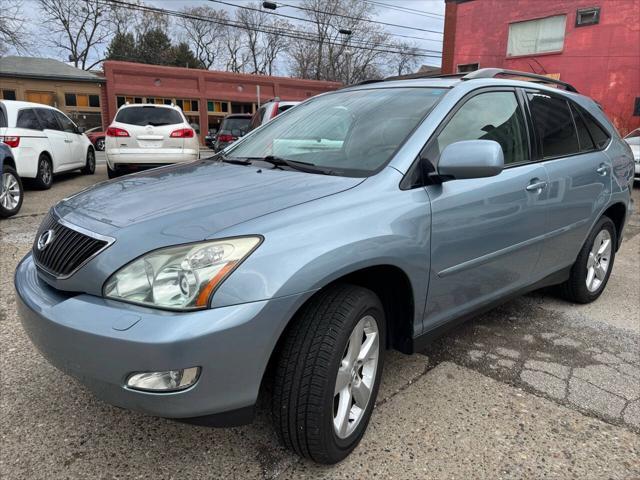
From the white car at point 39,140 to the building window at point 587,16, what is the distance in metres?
17.6

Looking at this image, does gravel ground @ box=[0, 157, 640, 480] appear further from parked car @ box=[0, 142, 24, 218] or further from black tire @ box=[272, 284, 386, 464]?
parked car @ box=[0, 142, 24, 218]

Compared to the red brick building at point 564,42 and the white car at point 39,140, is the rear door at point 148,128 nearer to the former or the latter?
the white car at point 39,140

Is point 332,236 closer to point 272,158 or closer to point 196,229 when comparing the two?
point 196,229

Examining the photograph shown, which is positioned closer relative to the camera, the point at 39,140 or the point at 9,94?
the point at 39,140

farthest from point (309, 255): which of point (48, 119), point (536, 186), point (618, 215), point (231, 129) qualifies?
point (231, 129)

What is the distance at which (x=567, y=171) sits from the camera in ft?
10.7

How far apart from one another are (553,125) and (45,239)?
3095mm

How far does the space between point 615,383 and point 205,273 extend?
243 cm

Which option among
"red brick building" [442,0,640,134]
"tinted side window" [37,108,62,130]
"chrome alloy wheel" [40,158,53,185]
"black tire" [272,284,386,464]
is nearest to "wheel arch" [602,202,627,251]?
"black tire" [272,284,386,464]

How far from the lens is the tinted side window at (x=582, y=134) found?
3.59 metres

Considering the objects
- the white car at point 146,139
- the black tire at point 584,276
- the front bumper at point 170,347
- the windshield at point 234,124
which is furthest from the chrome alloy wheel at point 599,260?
the windshield at point 234,124

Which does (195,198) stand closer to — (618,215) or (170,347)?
(170,347)

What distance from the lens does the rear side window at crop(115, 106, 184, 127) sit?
9.27 meters

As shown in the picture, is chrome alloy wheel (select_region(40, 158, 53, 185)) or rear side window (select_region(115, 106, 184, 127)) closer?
chrome alloy wheel (select_region(40, 158, 53, 185))
